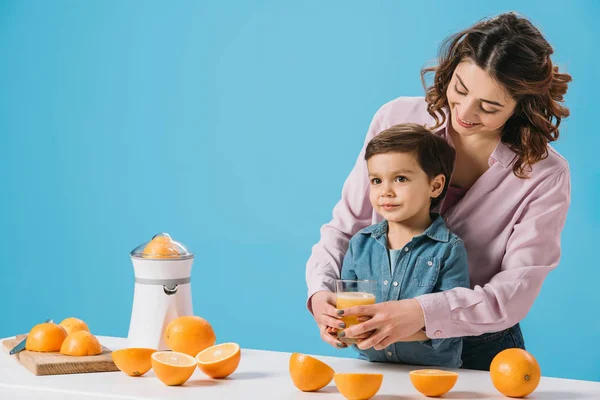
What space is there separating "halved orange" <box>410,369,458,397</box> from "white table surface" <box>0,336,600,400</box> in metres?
0.02

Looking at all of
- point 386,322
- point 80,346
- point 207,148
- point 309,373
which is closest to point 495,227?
point 386,322

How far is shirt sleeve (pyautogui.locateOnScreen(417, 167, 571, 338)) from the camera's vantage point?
7.14 ft

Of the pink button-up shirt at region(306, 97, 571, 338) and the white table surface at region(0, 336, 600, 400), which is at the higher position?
the pink button-up shirt at region(306, 97, 571, 338)

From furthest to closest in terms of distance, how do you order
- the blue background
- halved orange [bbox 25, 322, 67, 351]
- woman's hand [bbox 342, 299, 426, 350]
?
the blue background, halved orange [bbox 25, 322, 67, 351], woman's hand [bbox 342, 299, 426, 350]

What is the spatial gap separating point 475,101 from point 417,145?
197 millimetres

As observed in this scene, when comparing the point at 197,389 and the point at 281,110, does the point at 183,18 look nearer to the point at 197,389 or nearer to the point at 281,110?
the point at 281,110

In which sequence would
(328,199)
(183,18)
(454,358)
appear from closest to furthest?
(454,358)
(328,199)
(183,18)

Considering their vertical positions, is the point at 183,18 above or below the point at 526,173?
above

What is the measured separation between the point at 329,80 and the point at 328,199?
868 millimetres

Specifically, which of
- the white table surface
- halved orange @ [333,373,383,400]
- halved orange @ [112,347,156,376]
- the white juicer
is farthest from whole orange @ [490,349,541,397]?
the white juicer

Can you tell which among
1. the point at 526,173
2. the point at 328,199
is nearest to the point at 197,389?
the point at 526,173

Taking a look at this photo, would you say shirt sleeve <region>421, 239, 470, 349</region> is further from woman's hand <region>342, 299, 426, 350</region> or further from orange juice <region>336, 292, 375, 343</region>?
orange juice <region>336, 292, 375, 343</region>

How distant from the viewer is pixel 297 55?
6.29m

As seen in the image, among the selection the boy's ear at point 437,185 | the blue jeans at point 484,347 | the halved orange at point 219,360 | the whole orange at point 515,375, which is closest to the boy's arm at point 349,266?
the boy's ear at point 437,185
